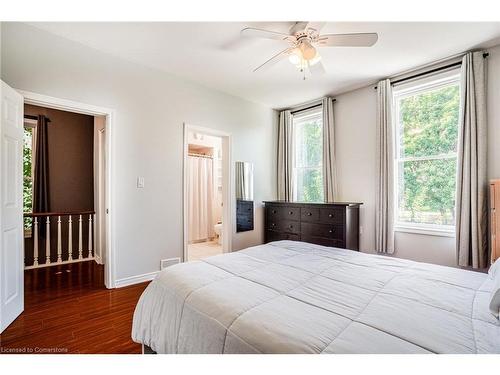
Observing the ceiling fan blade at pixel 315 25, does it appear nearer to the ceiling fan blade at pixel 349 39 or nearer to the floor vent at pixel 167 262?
the ceiling fan blade at pixel 349 39

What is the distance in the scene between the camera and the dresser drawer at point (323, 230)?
10.9 ft

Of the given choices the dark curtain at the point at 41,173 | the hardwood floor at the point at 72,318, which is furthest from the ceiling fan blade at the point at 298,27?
the dark curtain at the point at 41,173

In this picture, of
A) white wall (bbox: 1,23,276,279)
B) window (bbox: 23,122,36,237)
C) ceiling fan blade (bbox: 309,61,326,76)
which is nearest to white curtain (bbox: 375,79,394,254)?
ceiling fan blade (bbox: 309,61,326,76)

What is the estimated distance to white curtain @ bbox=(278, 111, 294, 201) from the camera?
450 cm

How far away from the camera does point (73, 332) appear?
186 centimetres

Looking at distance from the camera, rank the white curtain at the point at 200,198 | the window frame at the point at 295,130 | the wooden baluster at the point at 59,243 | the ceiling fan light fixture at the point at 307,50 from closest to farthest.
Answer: the ceiling fan light fixture at the point at 307,50, the wooden baluster at the point at 59,243, the window frame at the point at 295,130, the white curtain at the point at 200,198

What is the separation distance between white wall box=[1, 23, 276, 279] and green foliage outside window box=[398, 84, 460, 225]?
2571 millimetres

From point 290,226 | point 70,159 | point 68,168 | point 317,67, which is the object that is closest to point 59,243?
point 68,168

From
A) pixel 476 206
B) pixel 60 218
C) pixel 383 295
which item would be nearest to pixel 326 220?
pixel 476 206

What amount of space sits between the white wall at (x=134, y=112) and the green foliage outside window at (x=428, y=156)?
2571mm

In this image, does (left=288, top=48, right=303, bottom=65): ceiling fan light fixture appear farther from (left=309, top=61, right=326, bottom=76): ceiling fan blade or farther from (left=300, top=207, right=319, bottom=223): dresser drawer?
(left=300, top=207, right=319, bottom=223): dresser drawer

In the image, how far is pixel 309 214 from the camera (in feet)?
12.0

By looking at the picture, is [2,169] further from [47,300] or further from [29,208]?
[29,208]

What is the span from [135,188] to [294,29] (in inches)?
91.9
